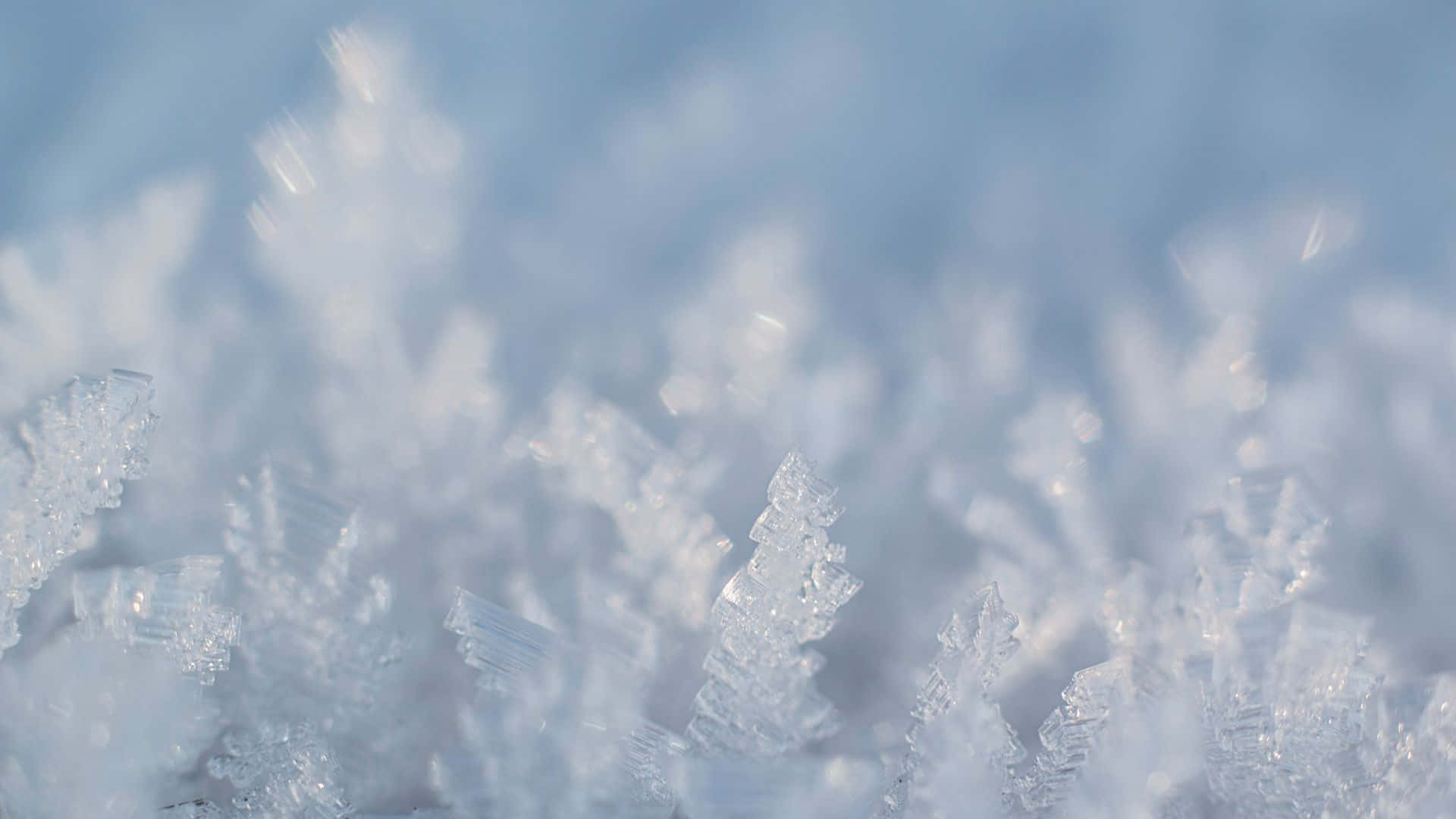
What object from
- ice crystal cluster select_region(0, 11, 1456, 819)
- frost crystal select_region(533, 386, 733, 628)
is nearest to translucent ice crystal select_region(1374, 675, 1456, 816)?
ice crystal cluster select_region(0, 11, 1456, 819)

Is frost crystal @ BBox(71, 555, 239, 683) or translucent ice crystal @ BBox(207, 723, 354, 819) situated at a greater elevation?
frost crystal @ BBox(71, 555, 239, 683)

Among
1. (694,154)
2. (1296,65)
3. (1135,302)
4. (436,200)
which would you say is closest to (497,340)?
(436,200)

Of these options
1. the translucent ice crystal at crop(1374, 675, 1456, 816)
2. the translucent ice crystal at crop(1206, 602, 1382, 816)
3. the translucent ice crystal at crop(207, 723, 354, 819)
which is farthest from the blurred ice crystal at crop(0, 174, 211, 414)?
the translucent ice crystal at crop(1374, 675, 1456, 816)

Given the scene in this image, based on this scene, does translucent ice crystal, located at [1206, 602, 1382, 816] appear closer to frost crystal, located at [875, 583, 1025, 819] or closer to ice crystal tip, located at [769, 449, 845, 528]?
frost crystal, located at [875, 583, 1025, 819]

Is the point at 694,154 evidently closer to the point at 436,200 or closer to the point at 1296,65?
the point at 436,200

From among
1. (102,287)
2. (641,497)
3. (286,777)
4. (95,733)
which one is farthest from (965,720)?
(102,287)

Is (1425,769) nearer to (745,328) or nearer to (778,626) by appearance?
(778,626)

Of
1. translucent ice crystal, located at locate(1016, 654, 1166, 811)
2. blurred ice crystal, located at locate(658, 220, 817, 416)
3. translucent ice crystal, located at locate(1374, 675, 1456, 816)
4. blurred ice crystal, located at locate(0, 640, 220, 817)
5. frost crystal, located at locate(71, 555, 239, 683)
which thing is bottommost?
blurred ice crystal, located at locate(0, 640, 220, 817)
